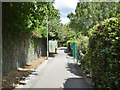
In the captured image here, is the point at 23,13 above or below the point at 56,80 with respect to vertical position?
above

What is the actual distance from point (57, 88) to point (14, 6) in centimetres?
395

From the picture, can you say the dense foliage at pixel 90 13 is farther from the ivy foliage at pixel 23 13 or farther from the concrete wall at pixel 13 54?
the ivy foliage at pixel 23 13

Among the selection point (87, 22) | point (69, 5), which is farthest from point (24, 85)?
point (87, 22)

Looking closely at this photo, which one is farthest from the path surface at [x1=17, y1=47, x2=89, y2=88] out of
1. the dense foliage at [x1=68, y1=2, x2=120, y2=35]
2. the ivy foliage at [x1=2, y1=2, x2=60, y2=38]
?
the dense foliage at [x1=68, y1=2, x2=120, y2=35]

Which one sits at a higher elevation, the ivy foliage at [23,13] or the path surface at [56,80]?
the ivy foliage at [23,13]

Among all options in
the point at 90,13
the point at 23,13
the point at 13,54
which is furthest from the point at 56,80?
the point at 90,13

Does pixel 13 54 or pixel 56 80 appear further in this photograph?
pixel 13 54

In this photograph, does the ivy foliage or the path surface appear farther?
the ivy foliage

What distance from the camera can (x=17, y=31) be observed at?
27.1 ft

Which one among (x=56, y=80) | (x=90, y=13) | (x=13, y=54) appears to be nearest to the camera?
(x=56, y=80)

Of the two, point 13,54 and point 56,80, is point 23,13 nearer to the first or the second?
point 13,54

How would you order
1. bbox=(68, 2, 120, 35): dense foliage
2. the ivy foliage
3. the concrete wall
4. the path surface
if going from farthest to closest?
bbox=(68, 2, 120, 35): dense foliage → the concrete wall → the ivy foliage → the path surface

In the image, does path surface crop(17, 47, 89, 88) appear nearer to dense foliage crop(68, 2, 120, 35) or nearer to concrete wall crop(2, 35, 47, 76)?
concrete wall crop(2, 35, 47, 76)

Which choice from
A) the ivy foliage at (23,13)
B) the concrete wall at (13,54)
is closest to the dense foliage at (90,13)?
the concrete wall at (13,54)
